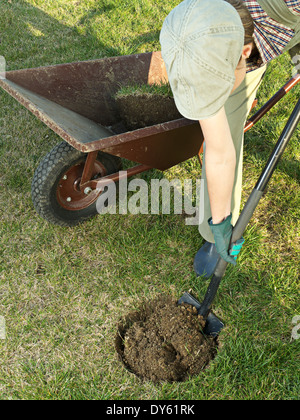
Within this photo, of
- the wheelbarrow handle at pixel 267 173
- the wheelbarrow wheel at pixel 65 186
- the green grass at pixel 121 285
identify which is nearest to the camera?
the wheelbarrow handle at pixel 267 173

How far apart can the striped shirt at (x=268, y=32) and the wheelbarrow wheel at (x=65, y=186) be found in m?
1.15

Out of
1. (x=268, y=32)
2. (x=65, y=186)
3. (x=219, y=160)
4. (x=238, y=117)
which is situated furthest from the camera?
(x=65, y=186)

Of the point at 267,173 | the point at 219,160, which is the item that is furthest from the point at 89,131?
the point at 267,173

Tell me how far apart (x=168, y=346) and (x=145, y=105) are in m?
1.41

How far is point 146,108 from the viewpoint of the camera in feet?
8.00

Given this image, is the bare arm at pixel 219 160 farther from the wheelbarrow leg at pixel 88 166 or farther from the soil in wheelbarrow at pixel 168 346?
the wheelbarrow leg at pixel 88 166

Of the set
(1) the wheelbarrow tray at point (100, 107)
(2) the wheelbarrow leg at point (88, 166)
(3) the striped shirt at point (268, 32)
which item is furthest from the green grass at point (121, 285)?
(3) the striped shirt at point (268, 32)

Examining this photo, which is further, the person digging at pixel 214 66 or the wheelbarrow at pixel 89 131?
the wheelbarrow at pixel 89 131

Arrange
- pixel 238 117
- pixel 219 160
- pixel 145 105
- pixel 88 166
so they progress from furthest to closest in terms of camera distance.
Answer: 1. pixel 145 105
2. pixel 88 166
3. pixel 238 117
4. pixel 219 160

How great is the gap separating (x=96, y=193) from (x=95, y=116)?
553 millimetres

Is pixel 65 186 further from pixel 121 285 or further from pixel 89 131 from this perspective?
pixel 121 285

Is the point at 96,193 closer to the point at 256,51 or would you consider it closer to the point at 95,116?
the point at 95,116

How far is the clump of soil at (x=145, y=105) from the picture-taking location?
2408 millimetres

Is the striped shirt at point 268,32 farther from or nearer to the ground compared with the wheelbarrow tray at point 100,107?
farther from the ground
